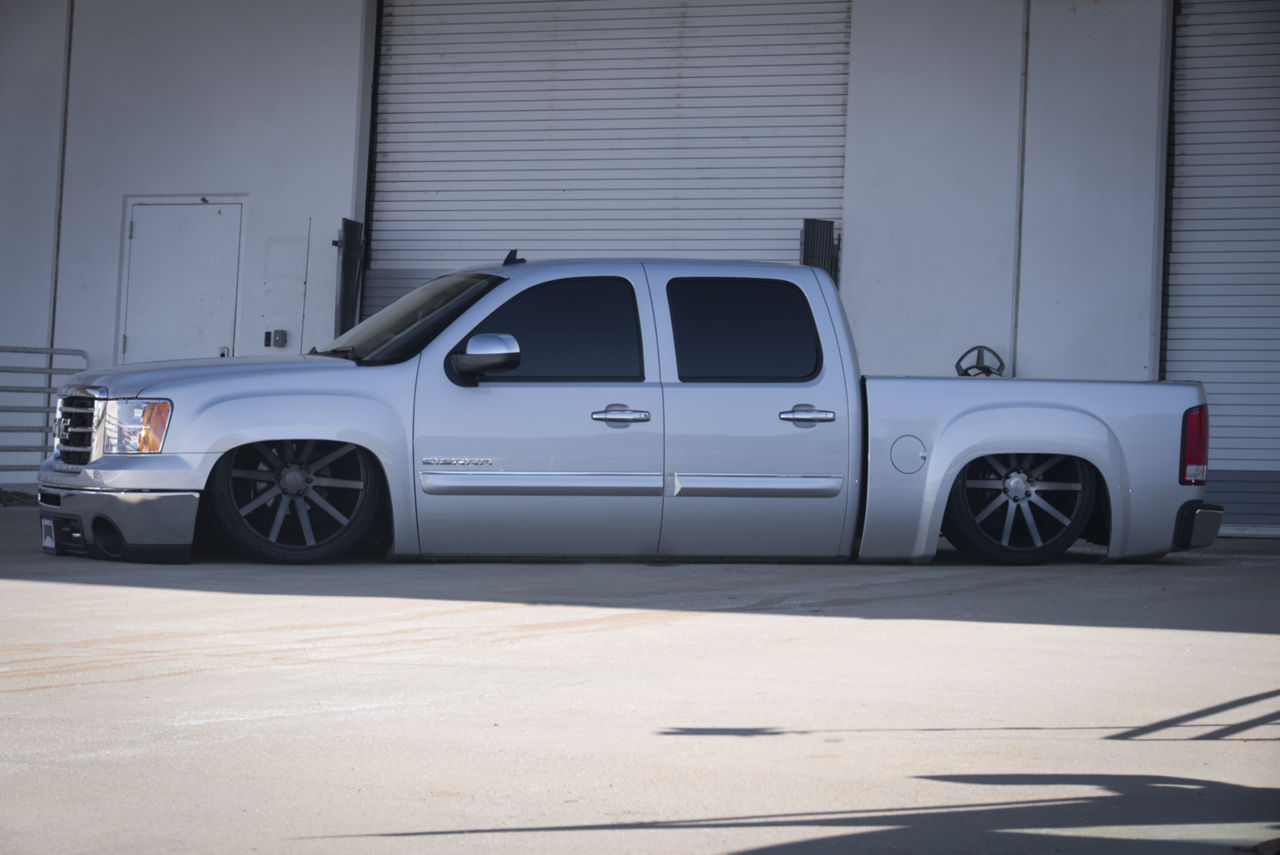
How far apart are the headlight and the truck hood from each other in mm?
64

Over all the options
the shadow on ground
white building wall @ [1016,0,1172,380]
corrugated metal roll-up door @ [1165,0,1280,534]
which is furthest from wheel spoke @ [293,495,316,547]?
corrugated metal roll-up door @ [1165,0,1280,534]

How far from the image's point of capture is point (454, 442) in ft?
24.3

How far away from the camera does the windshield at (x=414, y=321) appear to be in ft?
24.8

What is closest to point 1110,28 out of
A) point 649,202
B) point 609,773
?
point 649,202

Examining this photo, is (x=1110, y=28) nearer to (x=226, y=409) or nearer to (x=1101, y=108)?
(x=1101, y=108)

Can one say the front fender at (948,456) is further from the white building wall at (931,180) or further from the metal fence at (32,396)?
the metal fence at (32,396)

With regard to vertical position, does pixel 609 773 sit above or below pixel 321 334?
below

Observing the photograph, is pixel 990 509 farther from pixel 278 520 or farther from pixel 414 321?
pixel 278 520

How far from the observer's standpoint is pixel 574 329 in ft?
25.2

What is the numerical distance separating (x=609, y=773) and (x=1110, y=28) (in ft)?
38.4

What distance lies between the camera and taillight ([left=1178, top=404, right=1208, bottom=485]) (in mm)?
7984

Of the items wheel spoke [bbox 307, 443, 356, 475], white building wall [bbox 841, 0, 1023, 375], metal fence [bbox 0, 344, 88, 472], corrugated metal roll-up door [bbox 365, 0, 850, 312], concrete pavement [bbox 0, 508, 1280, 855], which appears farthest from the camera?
metal fence [bbox 0, 344, 88, 472]

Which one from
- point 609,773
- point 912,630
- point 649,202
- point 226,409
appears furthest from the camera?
point 649,202

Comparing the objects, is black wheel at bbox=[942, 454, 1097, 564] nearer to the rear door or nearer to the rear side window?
the rear door
